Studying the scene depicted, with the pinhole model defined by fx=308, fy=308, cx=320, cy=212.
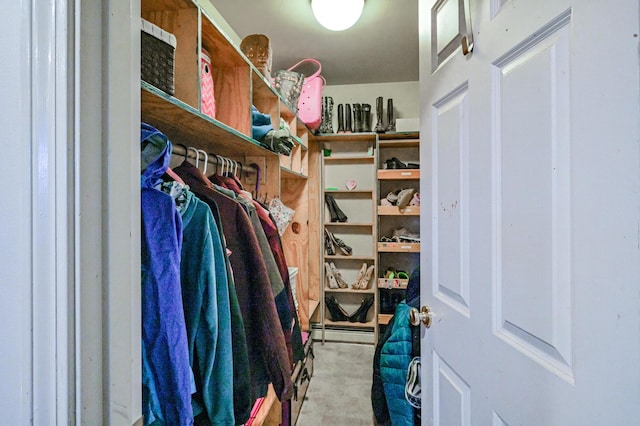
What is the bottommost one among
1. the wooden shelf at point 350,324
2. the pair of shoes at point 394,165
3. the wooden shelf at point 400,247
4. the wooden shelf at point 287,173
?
the wooden shelf at point 350,324

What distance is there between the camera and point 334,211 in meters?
3.36

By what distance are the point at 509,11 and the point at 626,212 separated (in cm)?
49

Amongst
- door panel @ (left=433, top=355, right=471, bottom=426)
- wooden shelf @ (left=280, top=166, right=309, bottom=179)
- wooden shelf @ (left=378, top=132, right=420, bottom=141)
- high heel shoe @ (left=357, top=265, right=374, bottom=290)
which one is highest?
wooden shelf @ (left=378, top=132, right=420, bottom=141)

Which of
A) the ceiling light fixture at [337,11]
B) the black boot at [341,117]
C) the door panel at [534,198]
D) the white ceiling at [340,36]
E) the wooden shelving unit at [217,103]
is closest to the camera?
the door panel at [534,198]

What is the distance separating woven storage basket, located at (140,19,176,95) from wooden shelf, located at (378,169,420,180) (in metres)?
2.40

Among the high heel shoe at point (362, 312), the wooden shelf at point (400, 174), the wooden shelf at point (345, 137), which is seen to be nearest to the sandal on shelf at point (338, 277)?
the high heel shoe at point (362, 312)

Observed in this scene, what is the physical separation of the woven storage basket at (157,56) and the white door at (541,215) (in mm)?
826

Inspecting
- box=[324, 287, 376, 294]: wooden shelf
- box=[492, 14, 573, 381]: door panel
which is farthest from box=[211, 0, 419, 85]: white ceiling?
box=[324, 287, 376, 294]: wooden shelf

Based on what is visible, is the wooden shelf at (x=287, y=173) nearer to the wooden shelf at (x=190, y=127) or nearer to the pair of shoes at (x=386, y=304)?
the wooden shelf at (x=190, y=127)

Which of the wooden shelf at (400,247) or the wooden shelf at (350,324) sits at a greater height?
the wooden shelf at (400,247)

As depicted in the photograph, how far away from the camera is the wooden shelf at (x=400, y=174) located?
9.82ft

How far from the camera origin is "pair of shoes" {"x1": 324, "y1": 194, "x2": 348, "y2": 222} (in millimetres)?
3344

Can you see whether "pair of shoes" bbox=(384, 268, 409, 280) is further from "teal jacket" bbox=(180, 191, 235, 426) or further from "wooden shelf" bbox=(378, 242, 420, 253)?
"teal jacket" bbox=(180, 191, 235, 426)

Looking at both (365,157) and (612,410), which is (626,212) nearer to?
(612,410)
